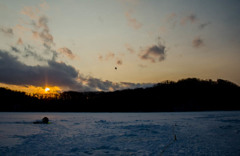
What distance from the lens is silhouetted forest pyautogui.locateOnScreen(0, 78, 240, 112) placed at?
6462 inches

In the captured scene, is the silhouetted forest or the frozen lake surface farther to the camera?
the silhouetted forest

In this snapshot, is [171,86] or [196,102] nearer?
[196,102]

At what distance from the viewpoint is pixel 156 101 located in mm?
172250

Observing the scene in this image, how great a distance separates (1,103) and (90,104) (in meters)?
96.4

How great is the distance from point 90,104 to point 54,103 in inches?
1669

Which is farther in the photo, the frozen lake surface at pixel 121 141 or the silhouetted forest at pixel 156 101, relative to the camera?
the silhouetted forest at pixel 156 101

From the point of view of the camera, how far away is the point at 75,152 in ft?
37.9

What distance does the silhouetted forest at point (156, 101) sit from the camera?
164125 millimetres

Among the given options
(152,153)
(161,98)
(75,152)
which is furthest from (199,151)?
(161,98)

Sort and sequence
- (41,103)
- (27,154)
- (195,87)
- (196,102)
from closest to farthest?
(27,154) → (196,102) → (195,87) → (41,103)

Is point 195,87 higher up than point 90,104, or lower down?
higher up

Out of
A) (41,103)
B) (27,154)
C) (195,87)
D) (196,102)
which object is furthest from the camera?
(41,103)

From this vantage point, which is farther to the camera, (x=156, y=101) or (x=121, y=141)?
(x=156, y=101)

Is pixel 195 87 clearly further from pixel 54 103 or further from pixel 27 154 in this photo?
pixel 27 154
